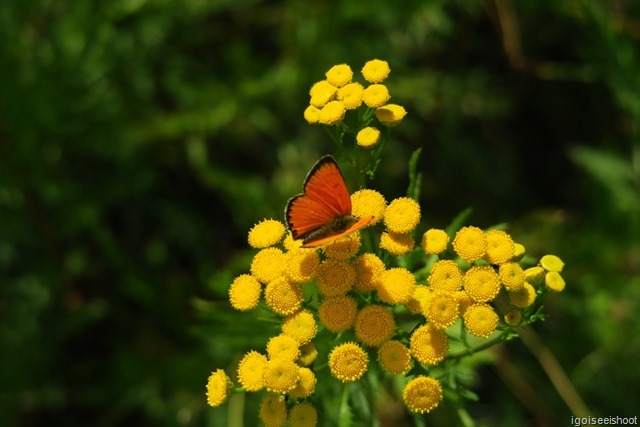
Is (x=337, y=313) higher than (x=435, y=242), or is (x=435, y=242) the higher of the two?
(x=435, y=242)

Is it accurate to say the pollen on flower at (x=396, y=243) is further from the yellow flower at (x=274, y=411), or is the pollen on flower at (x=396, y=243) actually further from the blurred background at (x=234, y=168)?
the blurred background at (x=234, y=168)

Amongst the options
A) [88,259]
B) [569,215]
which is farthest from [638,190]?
[88,259]

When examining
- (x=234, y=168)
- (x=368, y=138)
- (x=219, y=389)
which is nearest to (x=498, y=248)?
(x=368, y=138)

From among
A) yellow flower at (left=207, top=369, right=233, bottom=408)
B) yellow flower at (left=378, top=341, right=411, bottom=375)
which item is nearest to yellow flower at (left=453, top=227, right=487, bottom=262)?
yellow flower at (left=378, top=341, right=411, bottom=375)

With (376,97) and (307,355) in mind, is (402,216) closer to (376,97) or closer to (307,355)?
(376,97)

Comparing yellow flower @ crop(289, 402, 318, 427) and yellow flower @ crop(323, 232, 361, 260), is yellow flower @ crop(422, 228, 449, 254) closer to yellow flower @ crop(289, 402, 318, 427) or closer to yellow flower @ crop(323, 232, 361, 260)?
yellow flower @ crop(323, 232, 361, 260)

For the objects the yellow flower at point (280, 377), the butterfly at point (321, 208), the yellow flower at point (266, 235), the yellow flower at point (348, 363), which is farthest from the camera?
the yellow flower at point (266, 235)

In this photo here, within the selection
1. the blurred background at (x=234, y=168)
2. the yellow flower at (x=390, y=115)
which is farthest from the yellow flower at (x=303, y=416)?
the blurred background at (x=234, y=168)
